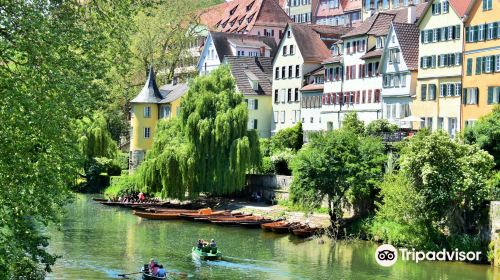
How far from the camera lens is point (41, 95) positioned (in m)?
19.9

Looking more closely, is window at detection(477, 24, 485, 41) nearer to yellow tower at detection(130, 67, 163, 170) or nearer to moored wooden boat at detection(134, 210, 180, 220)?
moored wooden boat at detection(134, 210, 180, 220)

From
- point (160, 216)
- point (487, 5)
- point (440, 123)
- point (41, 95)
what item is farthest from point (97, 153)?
point (41, 95)

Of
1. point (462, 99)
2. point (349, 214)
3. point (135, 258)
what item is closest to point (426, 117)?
point (462, 99)

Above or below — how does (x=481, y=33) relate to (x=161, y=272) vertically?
above

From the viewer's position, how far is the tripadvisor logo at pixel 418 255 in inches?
1843

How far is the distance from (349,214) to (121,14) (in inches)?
1524

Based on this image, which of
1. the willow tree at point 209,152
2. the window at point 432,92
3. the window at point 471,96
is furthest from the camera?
the willow tree at point 209,152

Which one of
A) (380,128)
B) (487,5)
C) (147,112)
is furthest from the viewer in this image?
(147,112)

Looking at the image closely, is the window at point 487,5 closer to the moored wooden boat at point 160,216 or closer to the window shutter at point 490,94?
the window shutter at point 490,94

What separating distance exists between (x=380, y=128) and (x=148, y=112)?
127 feet

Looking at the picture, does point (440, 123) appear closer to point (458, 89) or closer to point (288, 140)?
point (458, 89)

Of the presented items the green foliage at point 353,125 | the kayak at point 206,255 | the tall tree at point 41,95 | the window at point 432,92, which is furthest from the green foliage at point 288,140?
the tall tree at point 41,95

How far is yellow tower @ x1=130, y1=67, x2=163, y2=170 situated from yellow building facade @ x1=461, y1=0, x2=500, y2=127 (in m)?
41.0

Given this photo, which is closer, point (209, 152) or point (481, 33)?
point (481, 33)
